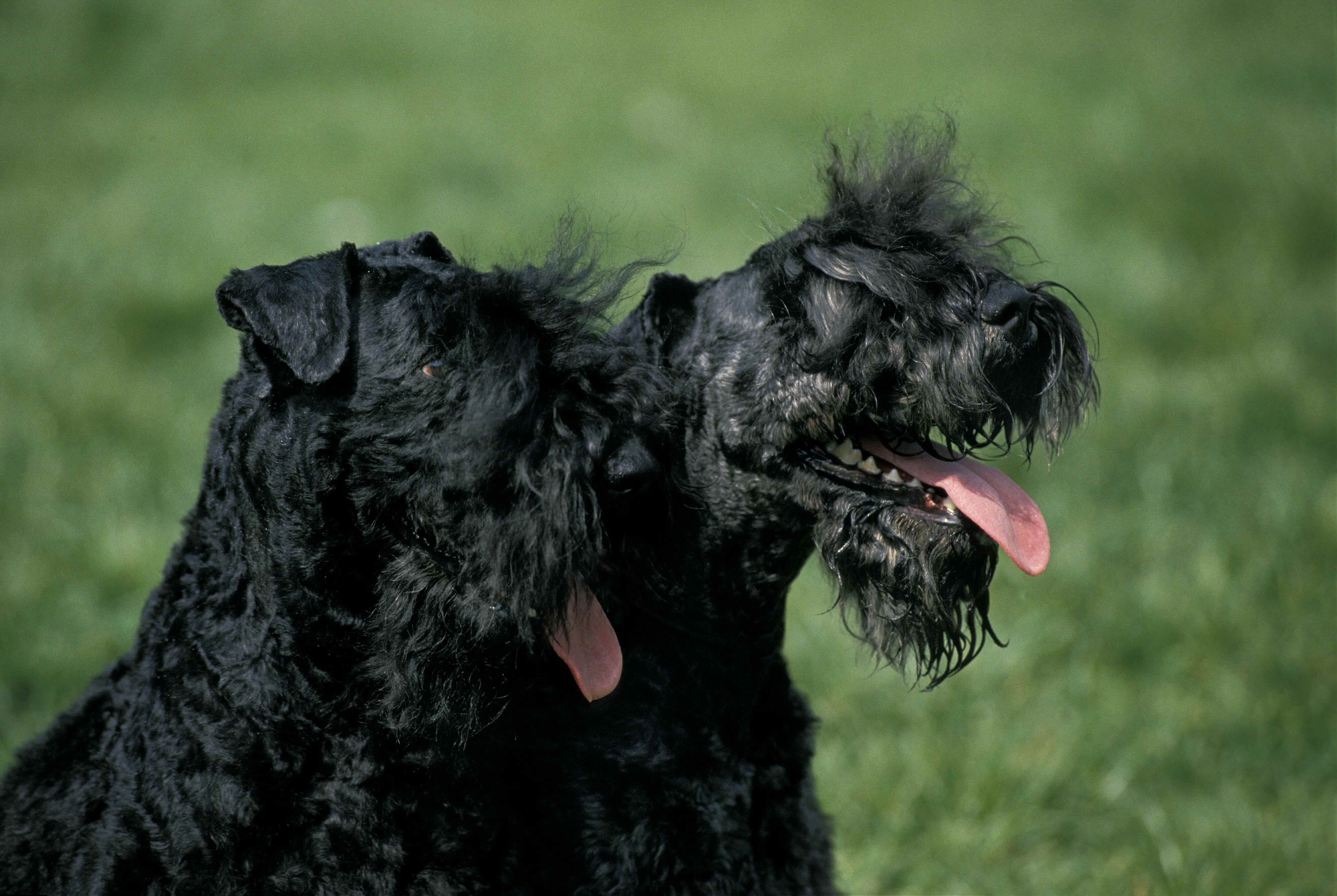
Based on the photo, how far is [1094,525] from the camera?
6.04m

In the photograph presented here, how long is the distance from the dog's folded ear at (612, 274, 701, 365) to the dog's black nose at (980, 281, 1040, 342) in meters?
0.75

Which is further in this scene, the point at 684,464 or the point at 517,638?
the point at 684,464

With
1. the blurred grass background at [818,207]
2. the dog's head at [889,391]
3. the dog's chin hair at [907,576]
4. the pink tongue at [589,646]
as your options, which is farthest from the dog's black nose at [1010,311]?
the pink tongue at [589,646]

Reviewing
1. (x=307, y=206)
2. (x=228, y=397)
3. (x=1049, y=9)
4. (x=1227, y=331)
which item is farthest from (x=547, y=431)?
(x=1049, y=9)

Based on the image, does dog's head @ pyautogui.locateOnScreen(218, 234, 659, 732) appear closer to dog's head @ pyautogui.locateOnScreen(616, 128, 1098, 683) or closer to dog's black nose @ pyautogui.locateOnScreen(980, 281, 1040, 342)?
dog's head @ pyautogui.locateOnScreen(616, 128, 1098, 683)

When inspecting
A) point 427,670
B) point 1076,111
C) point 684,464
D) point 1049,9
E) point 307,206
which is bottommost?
point 427,670

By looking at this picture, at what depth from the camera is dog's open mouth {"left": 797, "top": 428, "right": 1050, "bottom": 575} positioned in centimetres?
261

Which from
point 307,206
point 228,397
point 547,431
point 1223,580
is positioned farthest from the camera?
point 307,206

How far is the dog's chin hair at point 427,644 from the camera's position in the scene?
8.18ft

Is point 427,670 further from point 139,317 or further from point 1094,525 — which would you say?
point 139,317

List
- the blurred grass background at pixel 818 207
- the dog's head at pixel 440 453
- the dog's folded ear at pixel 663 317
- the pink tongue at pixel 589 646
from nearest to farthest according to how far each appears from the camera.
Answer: the dog's head at pixel 440 453
the pink tongue at pixel 589 646
the dog's folded ear at pixel 663 317
the blurred grass background at pixel 818 207

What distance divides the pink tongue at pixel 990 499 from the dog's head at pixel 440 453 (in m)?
0.64

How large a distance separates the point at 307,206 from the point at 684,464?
7478mm

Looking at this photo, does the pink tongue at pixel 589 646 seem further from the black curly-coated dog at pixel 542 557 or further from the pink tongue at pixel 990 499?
the pink tongue at pixel 990 499
